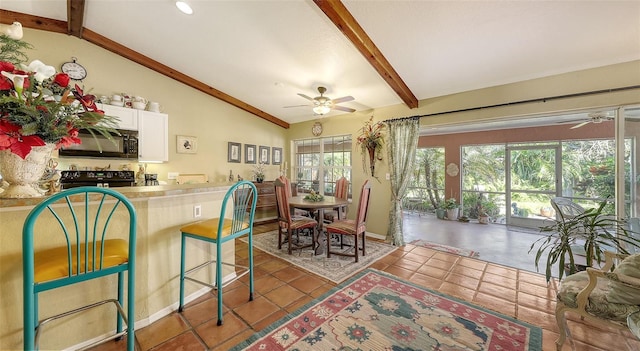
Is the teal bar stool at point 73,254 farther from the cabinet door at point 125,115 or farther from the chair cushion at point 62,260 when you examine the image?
the cabinet door at point 125,115

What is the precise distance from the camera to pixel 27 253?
3.15 ft

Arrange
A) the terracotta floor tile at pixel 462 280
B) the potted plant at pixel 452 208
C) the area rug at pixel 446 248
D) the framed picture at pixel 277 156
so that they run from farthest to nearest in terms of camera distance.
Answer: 1. the potted plant at pixel 452 208
2. the framed picture at pixel 277 156
3. the area rug at pixel 446 248
4. the terracotta floor tile at pixel 462 280

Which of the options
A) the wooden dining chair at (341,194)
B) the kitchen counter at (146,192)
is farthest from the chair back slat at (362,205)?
the kitchen counter at (146,192)

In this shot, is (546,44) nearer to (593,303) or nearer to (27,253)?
(593,303)

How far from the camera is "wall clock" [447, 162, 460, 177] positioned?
653 centimetres

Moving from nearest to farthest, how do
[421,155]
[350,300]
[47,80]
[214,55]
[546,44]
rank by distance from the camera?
[47,80] < [350,300] < [546,44] < [214,55] < [421,155]

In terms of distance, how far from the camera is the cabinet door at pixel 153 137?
353cm

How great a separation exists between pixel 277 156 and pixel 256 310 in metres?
4.29

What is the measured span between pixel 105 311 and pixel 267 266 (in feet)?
5.09

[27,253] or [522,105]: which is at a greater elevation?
[522,105]

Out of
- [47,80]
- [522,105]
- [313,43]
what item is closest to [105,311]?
Result: [47,80]

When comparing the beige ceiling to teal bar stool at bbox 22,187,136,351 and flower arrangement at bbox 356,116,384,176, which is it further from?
teal bar stool at bbox 22,187,136,351

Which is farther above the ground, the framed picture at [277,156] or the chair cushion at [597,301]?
the framed picture at [277,156]

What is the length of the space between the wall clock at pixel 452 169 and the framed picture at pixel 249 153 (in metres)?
5.57
